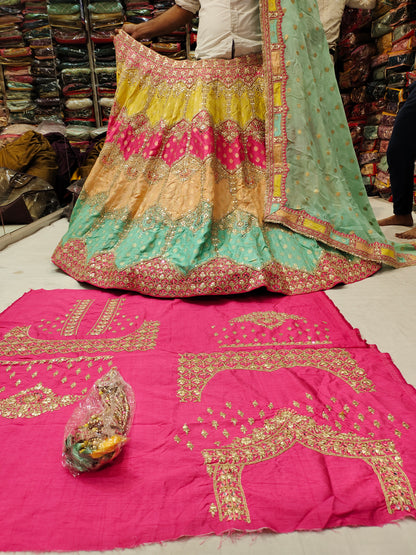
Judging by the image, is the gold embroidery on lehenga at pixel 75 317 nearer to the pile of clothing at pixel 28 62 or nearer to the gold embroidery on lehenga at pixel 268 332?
the gold embroidery on lehenga at pixel 268 332

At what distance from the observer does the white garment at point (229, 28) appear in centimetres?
181

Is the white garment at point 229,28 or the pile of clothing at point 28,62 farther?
the pile of clothing at point 28,62

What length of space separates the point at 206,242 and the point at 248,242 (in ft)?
0.57

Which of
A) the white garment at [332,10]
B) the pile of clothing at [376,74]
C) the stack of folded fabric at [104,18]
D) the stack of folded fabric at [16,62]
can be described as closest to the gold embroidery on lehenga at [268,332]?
the stack of folded fabric at [16,62]

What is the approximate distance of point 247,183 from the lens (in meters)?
1.90

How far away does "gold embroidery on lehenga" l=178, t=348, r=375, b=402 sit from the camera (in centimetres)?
107

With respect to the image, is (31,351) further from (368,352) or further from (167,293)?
(368,352)

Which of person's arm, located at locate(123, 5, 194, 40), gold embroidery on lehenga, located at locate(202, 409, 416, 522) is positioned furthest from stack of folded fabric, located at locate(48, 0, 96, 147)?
gold embroidery on lehenga, located at locate(202, 409, 416, 522)

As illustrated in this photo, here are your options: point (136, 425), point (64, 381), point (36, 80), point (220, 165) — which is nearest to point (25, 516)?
point (136, 425)

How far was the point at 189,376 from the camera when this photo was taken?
111 cm

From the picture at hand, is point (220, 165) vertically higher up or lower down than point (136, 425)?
higher up

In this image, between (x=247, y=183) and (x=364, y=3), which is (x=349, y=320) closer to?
(x=247, y=183)

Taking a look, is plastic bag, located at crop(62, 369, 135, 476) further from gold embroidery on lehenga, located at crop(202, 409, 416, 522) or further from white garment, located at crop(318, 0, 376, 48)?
white garment, located at crop(318, 0, 376, 48)

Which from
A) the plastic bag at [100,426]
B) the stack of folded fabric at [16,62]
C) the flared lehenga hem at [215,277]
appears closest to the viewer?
the plastic bag at [100,426]
